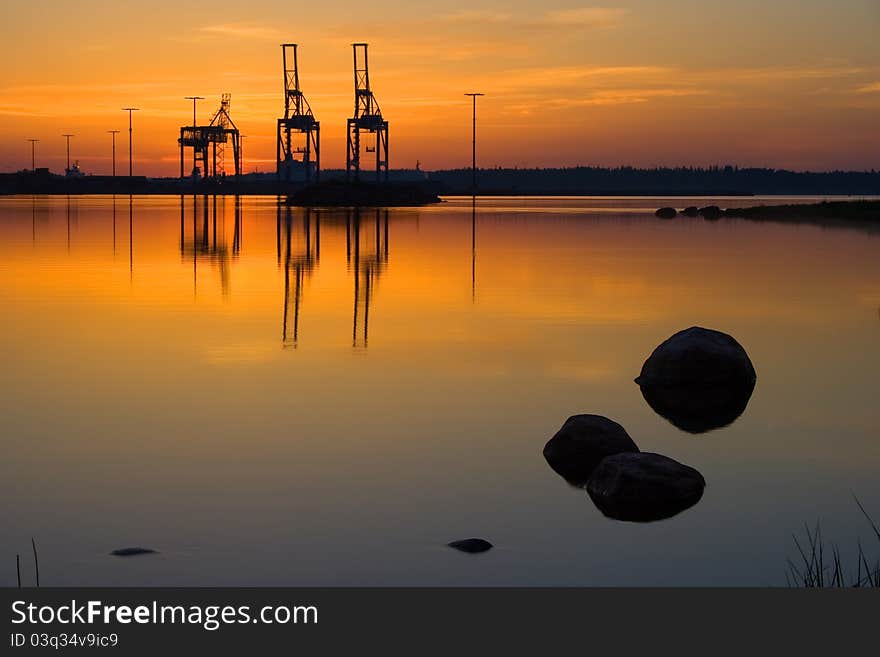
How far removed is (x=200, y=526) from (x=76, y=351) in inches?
447

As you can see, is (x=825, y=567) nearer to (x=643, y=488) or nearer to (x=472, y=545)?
(x=643, y=488)

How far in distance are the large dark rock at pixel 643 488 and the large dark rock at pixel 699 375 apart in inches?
182

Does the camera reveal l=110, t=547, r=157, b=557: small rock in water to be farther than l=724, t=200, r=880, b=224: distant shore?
No

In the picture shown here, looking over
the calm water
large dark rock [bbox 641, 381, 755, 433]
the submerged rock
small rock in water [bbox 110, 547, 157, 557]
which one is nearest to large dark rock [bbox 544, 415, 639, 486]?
the calm water

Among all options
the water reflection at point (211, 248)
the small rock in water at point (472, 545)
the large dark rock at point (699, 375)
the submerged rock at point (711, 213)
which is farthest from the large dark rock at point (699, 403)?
the submerged rock at point (711, 213)

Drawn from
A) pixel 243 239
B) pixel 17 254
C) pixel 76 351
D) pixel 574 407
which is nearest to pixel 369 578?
pixel 574 407

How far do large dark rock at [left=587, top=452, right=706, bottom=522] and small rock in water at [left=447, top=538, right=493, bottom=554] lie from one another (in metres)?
1.71

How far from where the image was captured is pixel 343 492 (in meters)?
12.3

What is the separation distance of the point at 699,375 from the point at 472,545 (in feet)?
25.5

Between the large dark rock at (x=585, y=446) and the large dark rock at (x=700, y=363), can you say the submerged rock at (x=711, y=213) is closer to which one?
the large dark rock at (x=700, y=363)

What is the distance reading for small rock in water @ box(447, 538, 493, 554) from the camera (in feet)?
34.6

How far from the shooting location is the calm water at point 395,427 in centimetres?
1055

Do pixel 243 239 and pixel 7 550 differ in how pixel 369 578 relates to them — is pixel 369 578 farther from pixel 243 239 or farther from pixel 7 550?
pixel 243 239

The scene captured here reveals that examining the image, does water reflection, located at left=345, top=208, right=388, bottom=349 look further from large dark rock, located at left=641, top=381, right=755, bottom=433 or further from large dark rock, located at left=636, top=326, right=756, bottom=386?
large dark rock, located at left=641, top=381, right=755, bottom=433
